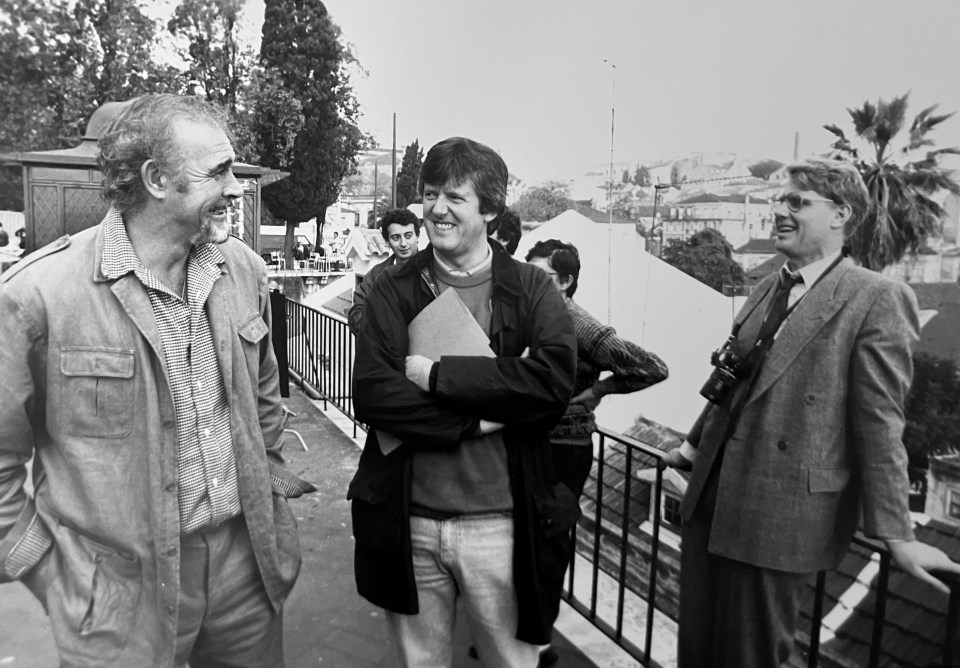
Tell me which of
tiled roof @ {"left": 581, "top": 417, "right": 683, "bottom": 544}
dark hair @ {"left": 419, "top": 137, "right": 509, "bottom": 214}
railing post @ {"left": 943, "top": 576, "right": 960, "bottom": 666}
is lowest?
tiled roof @ {"left": 581, "top": 417, "right": 683, "bottom": 544}

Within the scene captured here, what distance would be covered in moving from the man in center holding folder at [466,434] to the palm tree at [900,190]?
1.11 m

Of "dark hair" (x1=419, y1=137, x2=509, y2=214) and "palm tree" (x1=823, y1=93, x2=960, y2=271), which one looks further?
"palm tree" (x1=823, y1=93, x2=960, y2=271)

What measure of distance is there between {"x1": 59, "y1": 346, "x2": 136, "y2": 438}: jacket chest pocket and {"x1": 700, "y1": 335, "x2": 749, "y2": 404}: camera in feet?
5.13

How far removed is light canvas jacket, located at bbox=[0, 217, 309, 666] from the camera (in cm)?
150

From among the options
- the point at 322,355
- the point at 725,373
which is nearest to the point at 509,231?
the point at 725,373

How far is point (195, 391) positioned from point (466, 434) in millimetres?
669

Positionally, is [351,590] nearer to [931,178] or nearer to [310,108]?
[931,178]

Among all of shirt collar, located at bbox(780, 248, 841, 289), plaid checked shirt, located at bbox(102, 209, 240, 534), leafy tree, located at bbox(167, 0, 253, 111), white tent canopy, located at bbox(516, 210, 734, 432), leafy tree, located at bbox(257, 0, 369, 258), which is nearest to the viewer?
plaid checked shirt, located at bbox(102, 209, 240, 534)

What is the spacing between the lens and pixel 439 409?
1.79m

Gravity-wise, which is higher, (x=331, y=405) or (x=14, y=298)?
(x=14, y=298)

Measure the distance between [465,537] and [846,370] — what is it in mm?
1105

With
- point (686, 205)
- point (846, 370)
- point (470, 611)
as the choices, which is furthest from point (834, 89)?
point (470, 611)

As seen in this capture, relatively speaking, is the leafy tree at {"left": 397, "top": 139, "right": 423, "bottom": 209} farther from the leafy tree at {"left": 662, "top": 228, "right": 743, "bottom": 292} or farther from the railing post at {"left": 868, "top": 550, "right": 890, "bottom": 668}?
the railing post at {"left": 868, "top": 550, "right": 890, "bottom": 668}

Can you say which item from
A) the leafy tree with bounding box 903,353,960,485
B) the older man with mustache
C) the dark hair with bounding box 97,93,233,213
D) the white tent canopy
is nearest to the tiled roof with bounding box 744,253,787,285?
the white tent canopy
